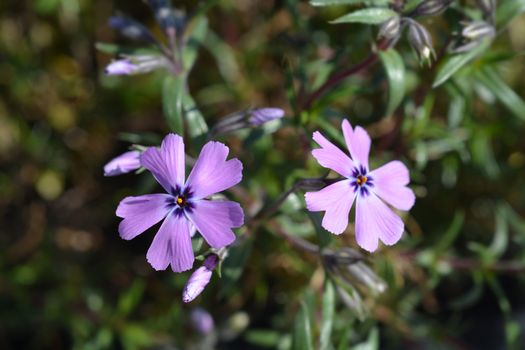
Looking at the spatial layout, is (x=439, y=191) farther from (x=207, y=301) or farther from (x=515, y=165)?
(x=207, y=301)

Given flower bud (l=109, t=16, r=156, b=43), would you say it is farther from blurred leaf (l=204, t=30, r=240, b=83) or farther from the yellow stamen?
the yellow stamen

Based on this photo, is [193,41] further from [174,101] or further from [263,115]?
[263,115]

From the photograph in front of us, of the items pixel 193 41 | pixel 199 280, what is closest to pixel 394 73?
pixel 193 41

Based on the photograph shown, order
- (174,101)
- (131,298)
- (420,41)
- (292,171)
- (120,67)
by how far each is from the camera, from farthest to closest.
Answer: (131,298)
(292,171)
(174,101)
(120,67)
(420,41)

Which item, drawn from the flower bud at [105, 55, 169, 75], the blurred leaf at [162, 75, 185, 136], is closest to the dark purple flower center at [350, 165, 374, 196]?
the blurred leaf at [162, 75, 185, 136]

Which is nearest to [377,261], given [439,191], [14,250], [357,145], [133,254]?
[439,191]

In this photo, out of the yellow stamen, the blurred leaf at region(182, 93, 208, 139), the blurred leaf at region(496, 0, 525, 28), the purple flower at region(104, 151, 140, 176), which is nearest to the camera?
the yellow stamen

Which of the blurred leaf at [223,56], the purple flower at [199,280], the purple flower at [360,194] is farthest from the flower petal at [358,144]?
the blurred leaf at [223,56]
